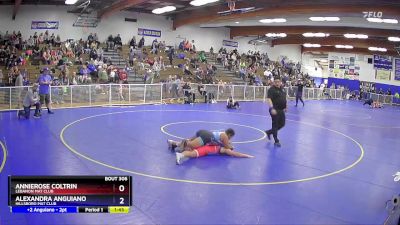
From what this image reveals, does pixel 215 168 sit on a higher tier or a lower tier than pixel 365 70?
lower

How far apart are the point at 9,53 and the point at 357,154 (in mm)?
21719

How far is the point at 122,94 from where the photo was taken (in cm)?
2148

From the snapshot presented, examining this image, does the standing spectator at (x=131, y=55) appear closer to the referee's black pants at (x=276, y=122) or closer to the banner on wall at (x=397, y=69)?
the referee's black pants at (x=276, y=122)

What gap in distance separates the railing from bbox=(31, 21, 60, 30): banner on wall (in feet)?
36.4

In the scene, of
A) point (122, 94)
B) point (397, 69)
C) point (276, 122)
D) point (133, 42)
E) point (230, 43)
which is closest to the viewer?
point (276, 122)

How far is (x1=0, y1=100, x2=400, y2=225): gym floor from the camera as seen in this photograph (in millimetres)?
6696

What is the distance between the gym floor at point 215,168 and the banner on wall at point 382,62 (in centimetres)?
3081

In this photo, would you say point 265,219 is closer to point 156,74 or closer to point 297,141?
point 297,141

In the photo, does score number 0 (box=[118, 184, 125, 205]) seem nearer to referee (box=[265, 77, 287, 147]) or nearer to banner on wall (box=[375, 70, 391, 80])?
referee (box=[265, 77, 287, 147])

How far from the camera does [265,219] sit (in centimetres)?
650

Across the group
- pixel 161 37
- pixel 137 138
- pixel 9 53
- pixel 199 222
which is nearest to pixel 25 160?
pixel 137 138

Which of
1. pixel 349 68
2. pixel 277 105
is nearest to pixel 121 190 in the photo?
pixel 277 105
